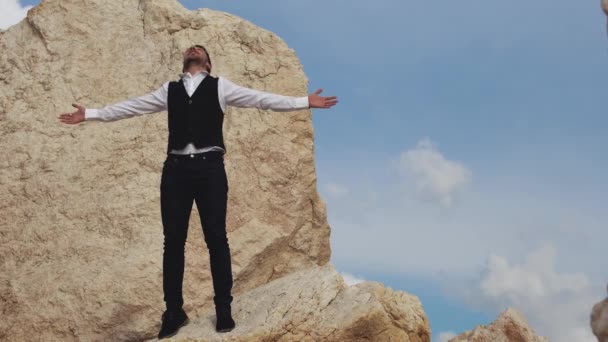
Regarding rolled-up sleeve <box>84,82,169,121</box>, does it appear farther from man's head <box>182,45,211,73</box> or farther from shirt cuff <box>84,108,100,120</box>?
man's head <box>182,45,211,73</box>

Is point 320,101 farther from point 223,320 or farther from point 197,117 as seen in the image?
point 223,320

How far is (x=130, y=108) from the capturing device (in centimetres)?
557

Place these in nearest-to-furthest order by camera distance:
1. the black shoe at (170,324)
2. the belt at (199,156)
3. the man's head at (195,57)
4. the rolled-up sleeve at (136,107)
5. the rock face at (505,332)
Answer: the belt at (199,156) → the man's head at (195,57) → the rolled-up sleeve at (136,107) → the black shoe at (170,324) → the rock face at (505,332)

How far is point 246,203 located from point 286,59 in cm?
180

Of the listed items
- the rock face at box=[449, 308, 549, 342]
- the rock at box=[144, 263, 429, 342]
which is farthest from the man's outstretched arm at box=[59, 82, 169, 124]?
the rock face at box=[449, 308, 549, 342]

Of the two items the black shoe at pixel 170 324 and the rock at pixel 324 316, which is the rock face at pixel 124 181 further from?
the black shoe at pixel 170 324

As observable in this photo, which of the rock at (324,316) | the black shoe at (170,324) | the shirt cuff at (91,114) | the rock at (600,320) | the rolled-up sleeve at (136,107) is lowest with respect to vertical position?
the black shoe at (170,324)

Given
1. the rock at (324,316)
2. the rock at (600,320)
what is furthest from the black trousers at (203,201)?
the rock at (600,320)

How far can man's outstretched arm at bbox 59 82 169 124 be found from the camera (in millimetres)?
5477

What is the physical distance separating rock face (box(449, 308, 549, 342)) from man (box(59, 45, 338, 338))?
2146 mm

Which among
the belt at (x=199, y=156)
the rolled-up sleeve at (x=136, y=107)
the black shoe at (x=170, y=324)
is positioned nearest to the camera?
the belt at (x=199, y=156)

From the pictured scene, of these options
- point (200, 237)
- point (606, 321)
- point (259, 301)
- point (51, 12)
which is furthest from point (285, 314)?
point (51, 12)

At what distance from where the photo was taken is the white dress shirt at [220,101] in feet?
17.1

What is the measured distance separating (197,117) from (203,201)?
2.04 feet
